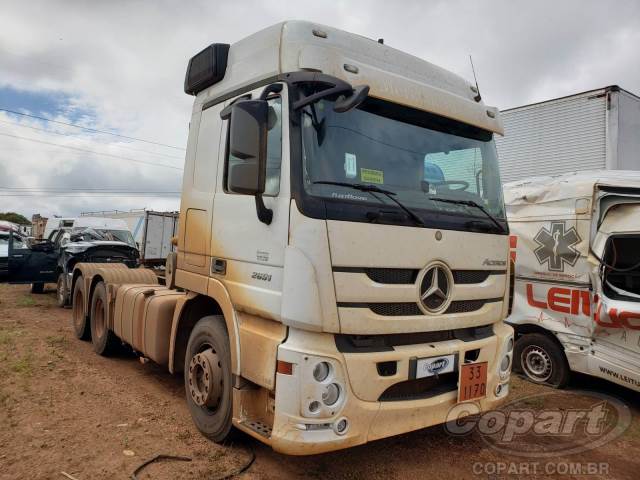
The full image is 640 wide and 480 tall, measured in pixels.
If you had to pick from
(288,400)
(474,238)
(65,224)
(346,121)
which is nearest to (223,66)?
(346,121)

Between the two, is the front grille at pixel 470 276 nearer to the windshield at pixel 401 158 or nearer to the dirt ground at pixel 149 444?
the windshield at pixel 401 158

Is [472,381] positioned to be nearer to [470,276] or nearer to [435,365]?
[435,365]

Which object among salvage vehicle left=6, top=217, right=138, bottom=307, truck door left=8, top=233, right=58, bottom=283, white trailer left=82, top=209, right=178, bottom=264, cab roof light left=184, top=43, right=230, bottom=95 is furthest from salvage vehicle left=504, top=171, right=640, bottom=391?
white trailer left=82, top=209, right=178, bottom=264

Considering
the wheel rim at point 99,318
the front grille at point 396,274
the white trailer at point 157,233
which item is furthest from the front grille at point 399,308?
the white trailer at point 157,233

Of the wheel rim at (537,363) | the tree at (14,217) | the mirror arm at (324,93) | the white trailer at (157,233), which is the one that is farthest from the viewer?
the tree at (14,217)

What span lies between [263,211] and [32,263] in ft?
33.6

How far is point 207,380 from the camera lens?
3713 millimetres

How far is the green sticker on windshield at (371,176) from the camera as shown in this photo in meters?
3.22

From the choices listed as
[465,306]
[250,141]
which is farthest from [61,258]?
[465,306]

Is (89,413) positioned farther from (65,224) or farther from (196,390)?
(65,224)

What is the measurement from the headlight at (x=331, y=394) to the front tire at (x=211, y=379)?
2.92 ft

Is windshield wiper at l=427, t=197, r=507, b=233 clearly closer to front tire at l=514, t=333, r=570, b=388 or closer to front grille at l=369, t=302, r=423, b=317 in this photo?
front grille at l=369, t=302, r=423, b=317

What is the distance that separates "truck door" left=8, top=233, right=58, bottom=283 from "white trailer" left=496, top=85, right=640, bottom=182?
34.3 feet

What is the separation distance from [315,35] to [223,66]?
43.9 inches
